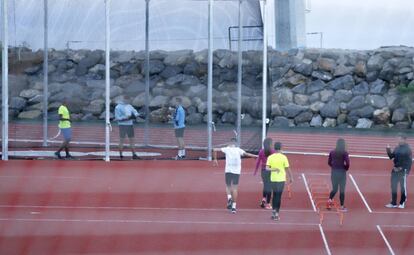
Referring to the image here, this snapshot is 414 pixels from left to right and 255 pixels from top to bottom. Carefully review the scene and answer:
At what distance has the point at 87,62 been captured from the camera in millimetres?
11477

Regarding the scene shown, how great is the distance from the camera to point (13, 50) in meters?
11.0

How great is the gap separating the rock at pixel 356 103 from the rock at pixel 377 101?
13 cm

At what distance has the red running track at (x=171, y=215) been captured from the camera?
20.5 ft

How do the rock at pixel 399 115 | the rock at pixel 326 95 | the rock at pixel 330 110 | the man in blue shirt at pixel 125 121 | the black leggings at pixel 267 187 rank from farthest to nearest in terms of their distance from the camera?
the rock at pixel 326 95 → the rock at pixel 330 110 → the rock at pixel 399 115 → the man in blue shirt at pixel 125 121 → the black leggings at pixel 267 187

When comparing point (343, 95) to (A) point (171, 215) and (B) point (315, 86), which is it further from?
(A) point (171, 215)

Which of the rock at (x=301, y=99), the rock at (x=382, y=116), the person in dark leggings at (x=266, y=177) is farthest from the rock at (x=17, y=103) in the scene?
the rock at (x=382, y=116)

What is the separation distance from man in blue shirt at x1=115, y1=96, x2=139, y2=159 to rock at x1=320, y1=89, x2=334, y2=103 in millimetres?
7872

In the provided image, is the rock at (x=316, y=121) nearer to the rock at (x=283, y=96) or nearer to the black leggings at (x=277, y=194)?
the rock at (x=283, y=96)

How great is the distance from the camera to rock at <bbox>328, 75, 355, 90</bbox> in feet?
61.2

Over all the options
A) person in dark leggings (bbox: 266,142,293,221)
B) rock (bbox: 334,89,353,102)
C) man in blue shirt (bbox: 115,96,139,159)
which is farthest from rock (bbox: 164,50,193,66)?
rock (bbox: 334,89,353,102)

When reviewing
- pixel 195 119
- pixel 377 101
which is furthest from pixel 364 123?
pixel 195 119

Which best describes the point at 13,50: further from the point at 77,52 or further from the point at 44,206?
the point at 44,206

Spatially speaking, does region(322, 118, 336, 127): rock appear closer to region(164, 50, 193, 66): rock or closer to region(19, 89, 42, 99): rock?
region(164, 50, 193, 66): rock

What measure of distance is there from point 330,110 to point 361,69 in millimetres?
1399
